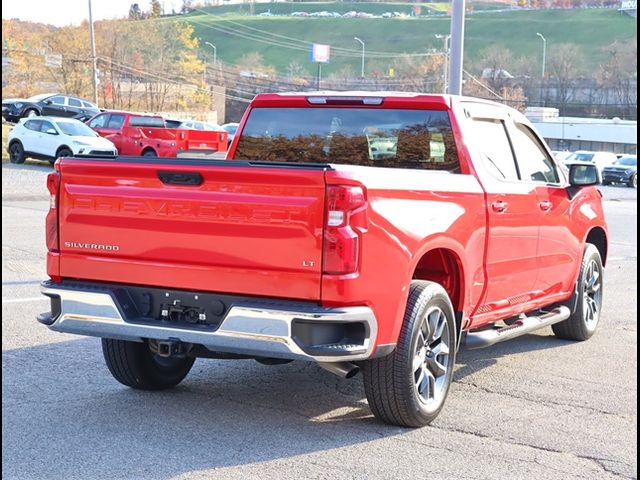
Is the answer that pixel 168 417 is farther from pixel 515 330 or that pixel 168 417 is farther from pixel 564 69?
pixel 564 69

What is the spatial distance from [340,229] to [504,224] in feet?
6.81

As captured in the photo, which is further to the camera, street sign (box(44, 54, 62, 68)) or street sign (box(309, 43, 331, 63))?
street sign (box(309, 43, 331, 63))

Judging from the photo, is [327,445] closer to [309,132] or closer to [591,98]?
[309,132]

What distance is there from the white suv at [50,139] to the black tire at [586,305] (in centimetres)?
2514

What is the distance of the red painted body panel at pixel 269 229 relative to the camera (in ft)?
16.8

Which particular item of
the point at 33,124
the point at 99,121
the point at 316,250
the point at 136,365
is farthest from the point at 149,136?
the point at 316,250

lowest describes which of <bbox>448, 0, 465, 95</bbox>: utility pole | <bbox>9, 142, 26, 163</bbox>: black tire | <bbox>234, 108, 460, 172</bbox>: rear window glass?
<bbox>9, 142, 26, 163</bbox>: black tire

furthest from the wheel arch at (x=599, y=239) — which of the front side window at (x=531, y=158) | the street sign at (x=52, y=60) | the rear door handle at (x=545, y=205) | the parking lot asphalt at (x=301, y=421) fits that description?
the street sign at (x=52, y=60)

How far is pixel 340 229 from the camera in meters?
5.09

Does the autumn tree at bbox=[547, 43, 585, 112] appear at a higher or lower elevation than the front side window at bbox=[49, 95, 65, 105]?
higher

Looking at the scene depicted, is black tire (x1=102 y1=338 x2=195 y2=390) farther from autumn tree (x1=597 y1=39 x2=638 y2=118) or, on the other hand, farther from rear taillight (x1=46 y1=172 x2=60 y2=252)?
autumn tree (x1=597 y1=39 x2=638 y2=118)

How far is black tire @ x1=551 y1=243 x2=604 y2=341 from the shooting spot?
852cm

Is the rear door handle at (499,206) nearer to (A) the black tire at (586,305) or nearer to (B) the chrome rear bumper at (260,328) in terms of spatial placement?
(B) the chrome rear bumper at (260,328)

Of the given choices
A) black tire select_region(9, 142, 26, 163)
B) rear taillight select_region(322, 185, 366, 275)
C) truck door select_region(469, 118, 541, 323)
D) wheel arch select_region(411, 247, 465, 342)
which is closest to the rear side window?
black tire select_region(9, 142, 26, 163)
